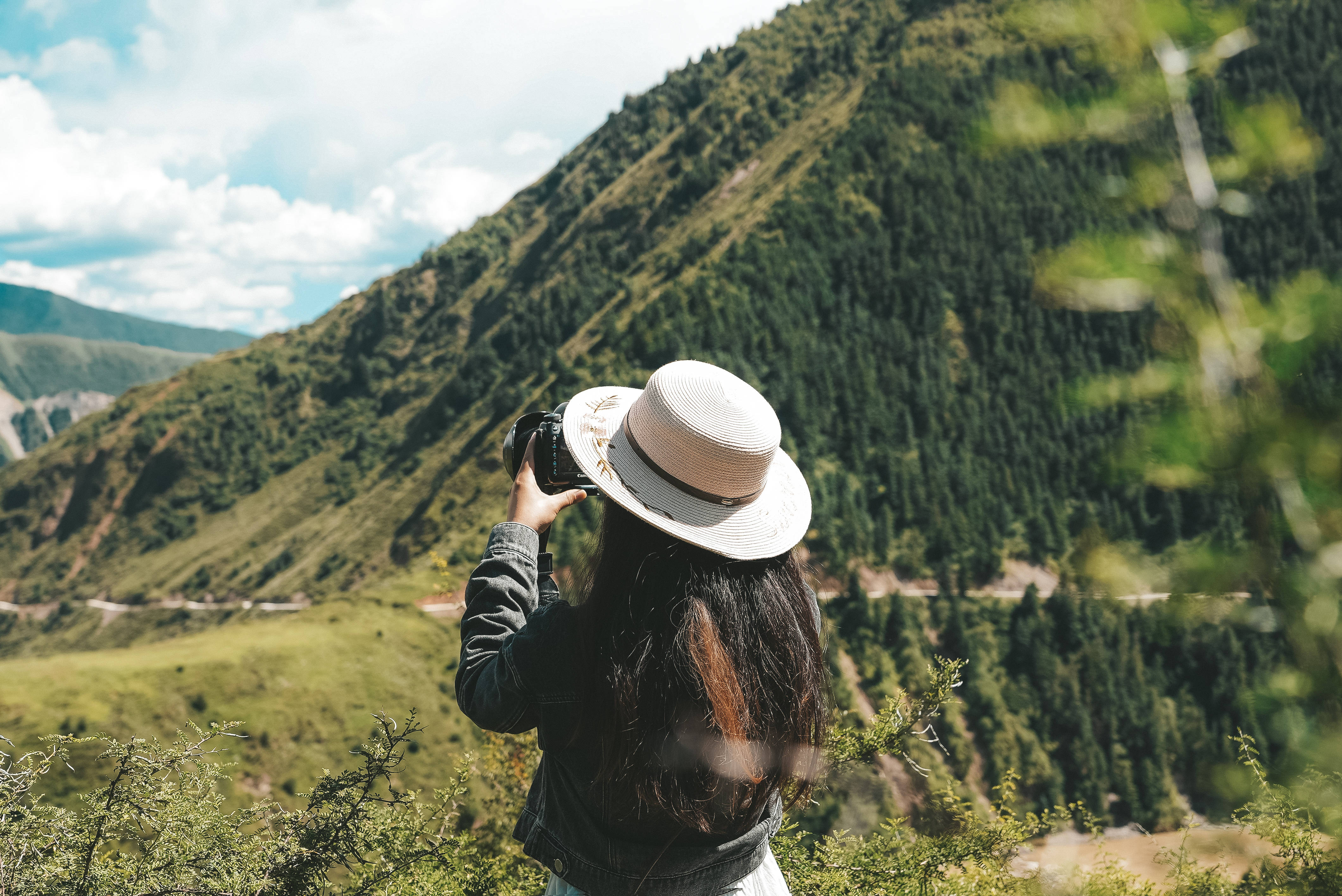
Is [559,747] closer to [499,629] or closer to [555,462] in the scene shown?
[499,629]

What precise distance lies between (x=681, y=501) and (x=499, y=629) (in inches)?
24.6

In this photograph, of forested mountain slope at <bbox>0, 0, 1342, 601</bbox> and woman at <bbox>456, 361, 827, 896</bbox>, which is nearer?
woman at <bbox>456, 361, 827, 896</bbox>

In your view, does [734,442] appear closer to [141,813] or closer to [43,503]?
[141,813]

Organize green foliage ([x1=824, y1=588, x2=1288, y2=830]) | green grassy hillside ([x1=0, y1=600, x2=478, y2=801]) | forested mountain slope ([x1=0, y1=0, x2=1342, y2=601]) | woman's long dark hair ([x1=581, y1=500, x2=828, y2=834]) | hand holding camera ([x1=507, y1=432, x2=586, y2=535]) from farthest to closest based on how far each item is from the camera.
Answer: forested mountain slope ([x1=0, y1=0, x2=1342, y2=601]) < green foliage ([x1=824, y1=588, x2=1288, y2=830]) < green grassy hillside ([x1=0, y1=600, x2=478, y2=801]) < hand holding camera ([x1=507, y1=432, x2=586, y2=535]) < woman's long dark hair ([x1=581, y1=500, x2=828, y2=834])

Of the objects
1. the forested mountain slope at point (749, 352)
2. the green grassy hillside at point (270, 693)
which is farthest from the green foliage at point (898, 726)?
the forested mountain slope at point (749, 352)

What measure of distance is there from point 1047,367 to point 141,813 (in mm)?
80265

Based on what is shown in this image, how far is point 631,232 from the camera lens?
99.1 metres

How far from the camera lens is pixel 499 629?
2.14 m

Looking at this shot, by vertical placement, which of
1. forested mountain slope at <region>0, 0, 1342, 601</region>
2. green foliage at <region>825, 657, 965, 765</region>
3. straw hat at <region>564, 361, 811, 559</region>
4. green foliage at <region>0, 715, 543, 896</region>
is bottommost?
forested mountain slope at <region>0, 0, 1342, 601</region>

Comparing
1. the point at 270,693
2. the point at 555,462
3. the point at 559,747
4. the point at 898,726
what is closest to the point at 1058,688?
the point at 270,693

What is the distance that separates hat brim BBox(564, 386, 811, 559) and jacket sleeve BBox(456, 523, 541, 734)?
34cm

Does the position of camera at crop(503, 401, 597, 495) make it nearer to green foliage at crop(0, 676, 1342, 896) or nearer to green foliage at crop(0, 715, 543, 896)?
green foliage at crop(0, 676, 1342, 896)

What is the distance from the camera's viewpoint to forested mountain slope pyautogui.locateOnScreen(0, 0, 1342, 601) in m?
64.2

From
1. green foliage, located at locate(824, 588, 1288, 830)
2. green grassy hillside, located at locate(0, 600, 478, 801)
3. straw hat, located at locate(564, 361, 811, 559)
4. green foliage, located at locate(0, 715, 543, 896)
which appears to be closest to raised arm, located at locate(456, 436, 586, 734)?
straw hat, located at locate(564, 361, 811, 559)
